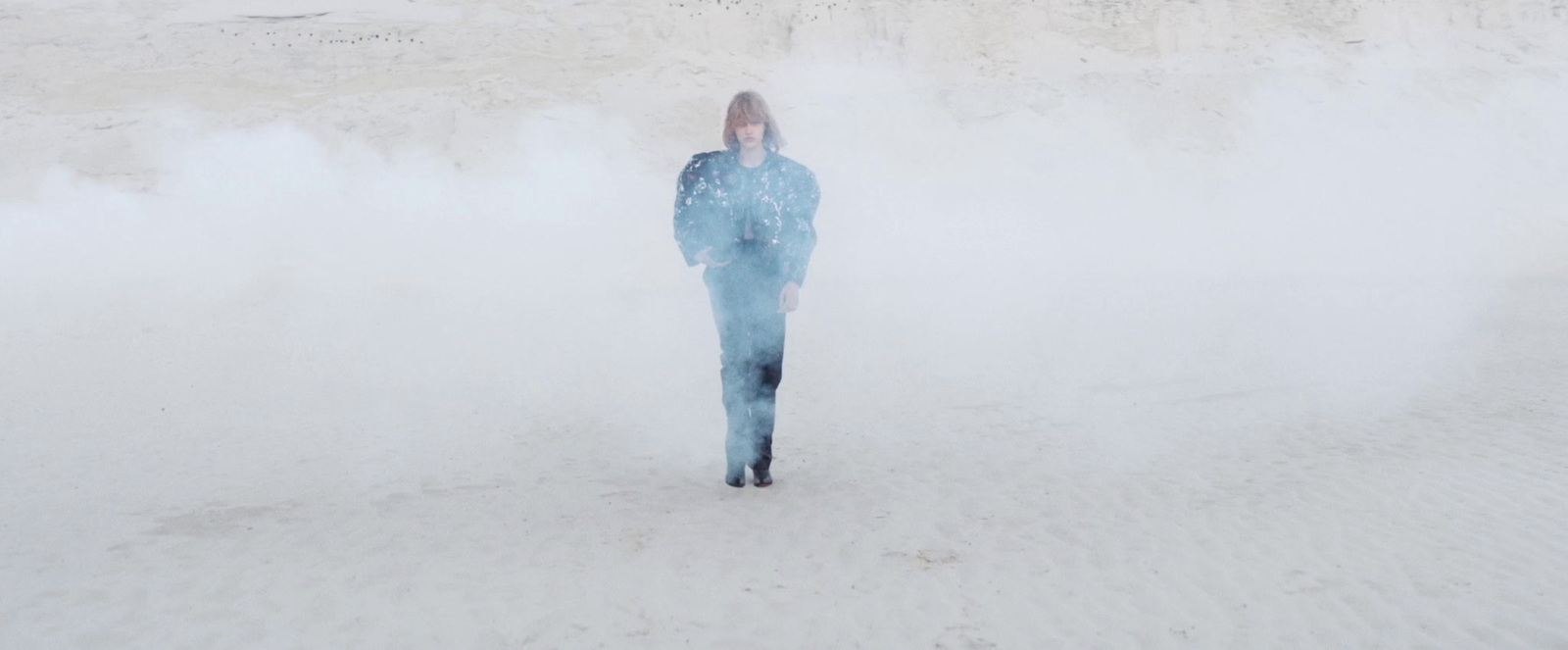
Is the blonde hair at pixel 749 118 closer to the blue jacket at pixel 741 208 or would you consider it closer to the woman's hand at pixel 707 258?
the blue jacket at pixel 741 208

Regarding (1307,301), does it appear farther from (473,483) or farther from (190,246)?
(190,246)

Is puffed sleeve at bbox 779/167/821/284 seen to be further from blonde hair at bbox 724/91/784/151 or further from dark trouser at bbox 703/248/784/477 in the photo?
blonde hair at bbox 724/91/784/151

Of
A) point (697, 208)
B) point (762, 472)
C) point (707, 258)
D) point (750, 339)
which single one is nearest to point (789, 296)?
point (750, 339)

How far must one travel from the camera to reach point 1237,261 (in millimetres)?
19062

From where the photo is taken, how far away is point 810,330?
40.0 ft

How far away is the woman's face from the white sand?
1562 millimetres

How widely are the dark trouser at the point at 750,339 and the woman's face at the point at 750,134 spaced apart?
1.53ft

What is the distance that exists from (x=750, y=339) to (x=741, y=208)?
1.92 ft

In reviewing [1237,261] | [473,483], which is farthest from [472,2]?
[473,483]

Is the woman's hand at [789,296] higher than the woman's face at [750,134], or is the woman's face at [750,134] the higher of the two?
the woman's face at [750,134]

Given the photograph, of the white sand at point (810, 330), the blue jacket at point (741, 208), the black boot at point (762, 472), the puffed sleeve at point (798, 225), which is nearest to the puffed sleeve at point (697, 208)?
the blue jacket at point (741, 208)

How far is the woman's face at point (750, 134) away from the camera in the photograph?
504cm

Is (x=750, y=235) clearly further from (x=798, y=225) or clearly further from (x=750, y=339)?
(x=750, y=339)

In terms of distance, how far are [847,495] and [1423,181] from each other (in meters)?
21.4
